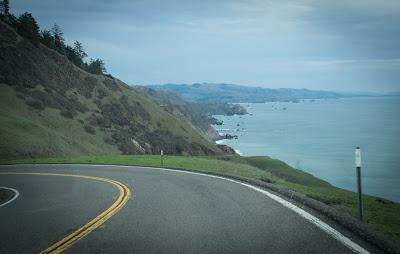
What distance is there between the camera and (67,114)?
6234cm

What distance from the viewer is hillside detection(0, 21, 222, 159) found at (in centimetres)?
4469

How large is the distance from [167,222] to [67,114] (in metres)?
57.0

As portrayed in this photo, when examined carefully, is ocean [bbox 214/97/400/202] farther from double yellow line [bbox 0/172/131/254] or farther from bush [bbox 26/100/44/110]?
double yellow line [bbox 0/172/131/254]

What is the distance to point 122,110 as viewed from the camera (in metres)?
80.8

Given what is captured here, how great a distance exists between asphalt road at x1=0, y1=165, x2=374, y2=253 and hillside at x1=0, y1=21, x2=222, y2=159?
27797 mm

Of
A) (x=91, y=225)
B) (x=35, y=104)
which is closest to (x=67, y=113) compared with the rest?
(x=35, y=104)

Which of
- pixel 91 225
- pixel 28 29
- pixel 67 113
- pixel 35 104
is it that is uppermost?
pixel 28 29

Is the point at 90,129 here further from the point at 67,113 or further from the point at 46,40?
the point at 46,40

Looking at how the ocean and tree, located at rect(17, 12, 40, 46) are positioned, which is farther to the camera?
tree, located at rect(17, 12, 40, 46)

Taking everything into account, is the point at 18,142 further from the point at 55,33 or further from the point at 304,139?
the point at 304,139

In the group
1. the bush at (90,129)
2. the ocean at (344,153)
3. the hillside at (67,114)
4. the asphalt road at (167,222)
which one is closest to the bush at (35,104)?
the hillside at (67,114)

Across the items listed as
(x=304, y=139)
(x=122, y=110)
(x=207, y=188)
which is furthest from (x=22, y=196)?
(x=304, y=139)

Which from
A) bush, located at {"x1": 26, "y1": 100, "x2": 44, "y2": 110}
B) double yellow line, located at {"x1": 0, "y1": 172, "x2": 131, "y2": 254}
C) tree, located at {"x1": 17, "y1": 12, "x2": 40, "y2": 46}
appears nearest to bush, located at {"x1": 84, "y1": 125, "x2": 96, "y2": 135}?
bush, located at {"x1": 26, "y1": 100, "x2": 44, "y2": 110}

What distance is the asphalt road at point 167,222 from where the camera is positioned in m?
Result: 6.82
